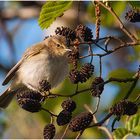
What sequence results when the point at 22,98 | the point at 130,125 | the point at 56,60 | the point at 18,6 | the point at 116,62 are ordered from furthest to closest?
the point at 116,62
the point at 18,6
the point at 56,60
the point at 22,98
the point at 130,125

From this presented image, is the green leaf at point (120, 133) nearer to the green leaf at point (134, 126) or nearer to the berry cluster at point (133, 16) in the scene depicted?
the green leaf at point (134, 126)

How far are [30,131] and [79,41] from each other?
2.66 m

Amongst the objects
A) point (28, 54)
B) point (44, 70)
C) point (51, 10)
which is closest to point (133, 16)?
point (51, 10)

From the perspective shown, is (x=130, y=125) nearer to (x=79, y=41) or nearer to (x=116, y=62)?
(x=79, y=41)

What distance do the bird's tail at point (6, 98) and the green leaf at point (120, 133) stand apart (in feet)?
8.07

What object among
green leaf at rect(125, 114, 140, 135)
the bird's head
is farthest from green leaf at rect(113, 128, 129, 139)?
the bird's head

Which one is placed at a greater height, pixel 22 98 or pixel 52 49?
pixel 22 98

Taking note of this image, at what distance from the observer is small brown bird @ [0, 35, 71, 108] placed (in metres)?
3.97

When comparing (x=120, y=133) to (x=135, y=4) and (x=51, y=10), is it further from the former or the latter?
(x=51, y=10)

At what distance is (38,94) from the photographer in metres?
2.46

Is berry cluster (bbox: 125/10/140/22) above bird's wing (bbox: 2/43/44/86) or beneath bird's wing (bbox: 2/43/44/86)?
above

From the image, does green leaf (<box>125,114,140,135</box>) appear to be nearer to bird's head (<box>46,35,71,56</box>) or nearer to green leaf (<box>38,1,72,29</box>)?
green leaf (<box>38,1,72,29</box>)

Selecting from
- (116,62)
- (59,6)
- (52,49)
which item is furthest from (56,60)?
(116,62)

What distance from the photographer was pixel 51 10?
8.66ft
